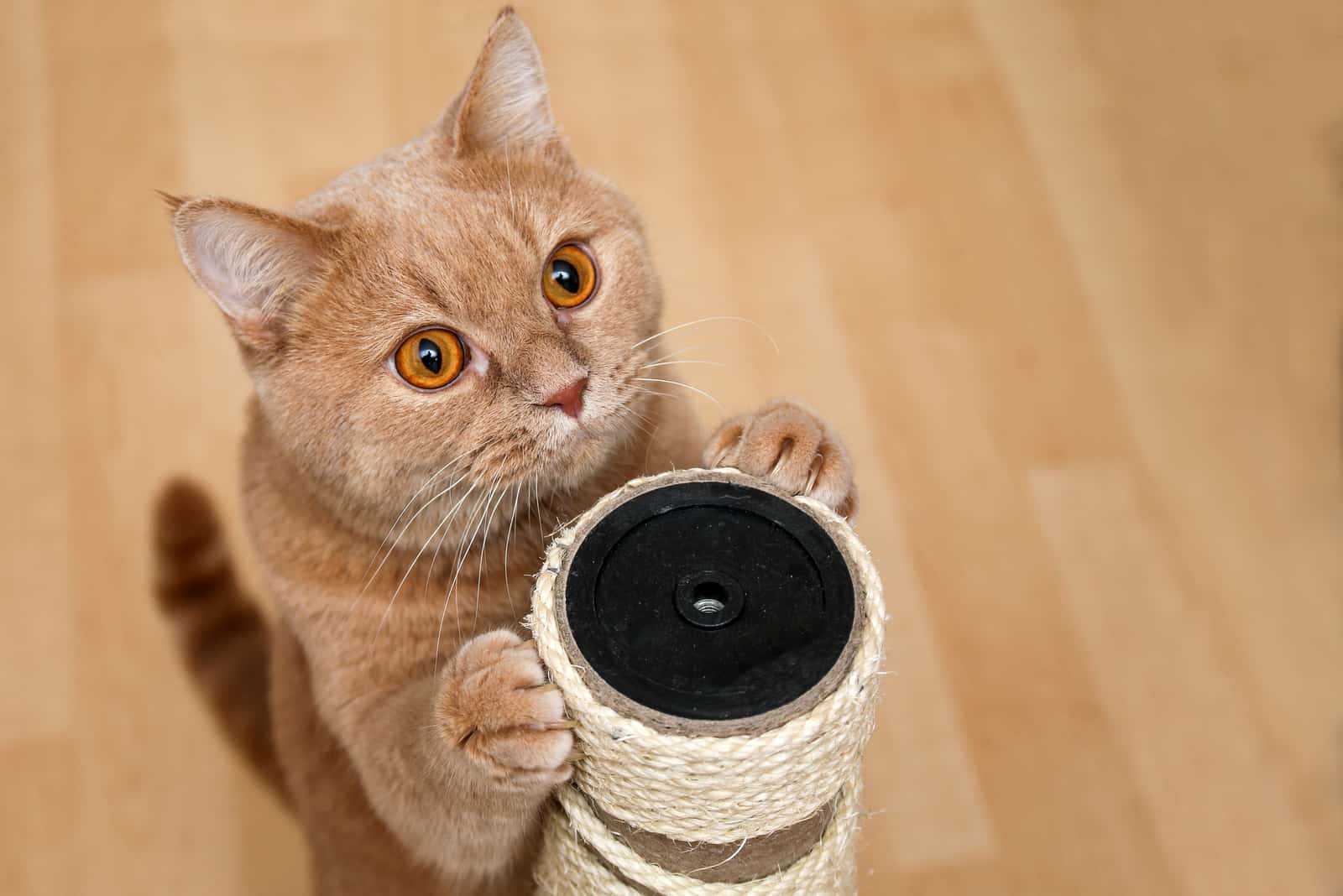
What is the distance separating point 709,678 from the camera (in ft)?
2.91

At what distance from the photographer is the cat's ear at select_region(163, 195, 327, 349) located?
1044 millimetres

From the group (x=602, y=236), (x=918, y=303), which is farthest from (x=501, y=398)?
(x=918, y=303)

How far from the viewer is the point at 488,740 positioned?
0.92 meters

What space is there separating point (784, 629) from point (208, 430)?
1606 mm

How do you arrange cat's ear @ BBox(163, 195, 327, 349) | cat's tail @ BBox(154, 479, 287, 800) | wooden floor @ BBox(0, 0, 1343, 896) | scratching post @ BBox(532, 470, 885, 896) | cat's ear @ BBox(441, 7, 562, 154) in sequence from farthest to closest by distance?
wooden floor @ BBox(0, 0, 1343, 896)
cat's tail @ BBox(154, 479, 287, 800)
cat's ear @ BBox(441, 7, 562, 154)
cat's ear @ BBox(163, 195, 327, 349)
scratching post @ BBox(532, 470, 885, 896)

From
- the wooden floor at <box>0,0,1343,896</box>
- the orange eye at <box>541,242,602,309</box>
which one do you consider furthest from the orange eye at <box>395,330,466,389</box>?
the wooden floor at <box>0,0,1343,896</box>

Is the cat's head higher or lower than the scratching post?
higher

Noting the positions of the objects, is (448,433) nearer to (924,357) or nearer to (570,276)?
(570,276)

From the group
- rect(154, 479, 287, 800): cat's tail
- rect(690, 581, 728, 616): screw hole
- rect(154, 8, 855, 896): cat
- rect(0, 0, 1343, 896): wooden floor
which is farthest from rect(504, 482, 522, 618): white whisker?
rect(0, 0, 1343, 896): wooden floor

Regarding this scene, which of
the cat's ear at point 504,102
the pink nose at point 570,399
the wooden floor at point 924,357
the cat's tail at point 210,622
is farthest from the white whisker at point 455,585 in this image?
the wooden floor at point 924,357

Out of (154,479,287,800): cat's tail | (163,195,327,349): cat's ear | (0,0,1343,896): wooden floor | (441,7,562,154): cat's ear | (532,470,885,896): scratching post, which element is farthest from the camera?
(0,0,1343,896): wooden floor

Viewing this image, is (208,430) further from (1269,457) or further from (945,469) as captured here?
(1269,457)

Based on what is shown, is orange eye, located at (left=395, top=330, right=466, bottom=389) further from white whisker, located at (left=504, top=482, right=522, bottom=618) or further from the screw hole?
the screw hole

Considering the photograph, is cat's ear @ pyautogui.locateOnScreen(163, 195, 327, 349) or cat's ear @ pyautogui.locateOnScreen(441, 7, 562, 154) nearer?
cat's ear @ pyautogui.locateOnScreen(163, 195, 327, 349)
